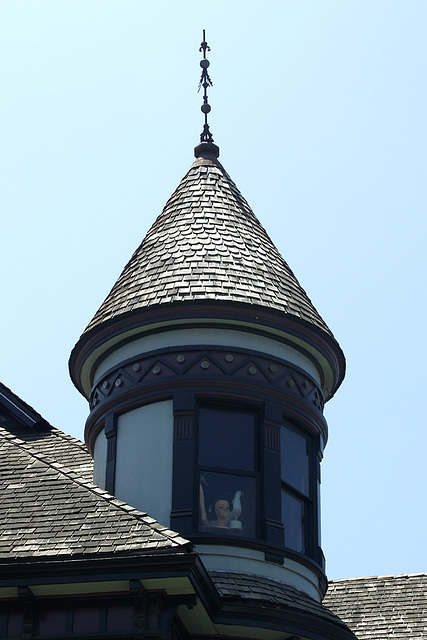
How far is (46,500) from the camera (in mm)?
12297

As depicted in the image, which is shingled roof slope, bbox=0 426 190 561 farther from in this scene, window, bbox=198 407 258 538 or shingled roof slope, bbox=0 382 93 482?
shingled roof slope, bbox=0 382 93 482

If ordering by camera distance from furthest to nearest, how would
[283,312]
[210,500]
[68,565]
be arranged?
[283,312] < [210,500] < [68,565]

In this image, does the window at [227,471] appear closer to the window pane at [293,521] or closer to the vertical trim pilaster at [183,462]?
the vertical trim pilaster at [183,462]

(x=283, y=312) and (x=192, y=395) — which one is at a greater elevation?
(x=283, y=312)

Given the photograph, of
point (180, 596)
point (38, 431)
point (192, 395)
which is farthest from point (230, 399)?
point (38, 431)

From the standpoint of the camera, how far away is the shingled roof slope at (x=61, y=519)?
437 inches

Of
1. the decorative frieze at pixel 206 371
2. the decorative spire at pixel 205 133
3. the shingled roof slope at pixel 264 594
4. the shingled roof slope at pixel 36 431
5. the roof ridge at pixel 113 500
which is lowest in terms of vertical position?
the shingled roof slope at pixel 264 594

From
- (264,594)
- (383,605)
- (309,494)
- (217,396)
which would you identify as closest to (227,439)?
(217,396)

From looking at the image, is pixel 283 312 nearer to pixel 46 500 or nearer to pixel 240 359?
pixel 240 359

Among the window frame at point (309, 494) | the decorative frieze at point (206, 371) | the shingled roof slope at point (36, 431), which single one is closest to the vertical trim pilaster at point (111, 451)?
the decorative frieze at point (206, 371)

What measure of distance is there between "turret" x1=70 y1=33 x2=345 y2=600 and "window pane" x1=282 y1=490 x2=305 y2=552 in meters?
0.02

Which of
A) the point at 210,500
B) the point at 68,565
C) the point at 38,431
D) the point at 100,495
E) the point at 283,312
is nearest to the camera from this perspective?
the point at 68,565

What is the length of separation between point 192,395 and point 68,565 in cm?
331

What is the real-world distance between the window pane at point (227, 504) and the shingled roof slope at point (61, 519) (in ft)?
4.96
